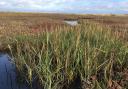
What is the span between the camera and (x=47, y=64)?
1027cm

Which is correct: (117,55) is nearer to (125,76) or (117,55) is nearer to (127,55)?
(127,55)

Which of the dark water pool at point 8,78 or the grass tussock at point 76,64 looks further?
the dark water pool at point 8,78

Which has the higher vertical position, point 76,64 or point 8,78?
point 76,64

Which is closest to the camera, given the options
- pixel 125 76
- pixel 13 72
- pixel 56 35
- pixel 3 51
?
pixel 125 76

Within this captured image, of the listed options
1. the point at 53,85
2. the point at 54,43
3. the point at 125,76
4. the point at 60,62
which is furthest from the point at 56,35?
the point at 125,76

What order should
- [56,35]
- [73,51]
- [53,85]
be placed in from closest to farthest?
[53,85]
[73,51]
[56,35]

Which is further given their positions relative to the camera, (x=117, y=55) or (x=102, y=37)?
(x=102, y=37)

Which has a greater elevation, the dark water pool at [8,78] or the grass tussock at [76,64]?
the grass tussock at [76,64]

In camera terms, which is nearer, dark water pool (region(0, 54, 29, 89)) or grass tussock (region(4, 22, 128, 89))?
grass tussock (region(4, 22, 128, 89))

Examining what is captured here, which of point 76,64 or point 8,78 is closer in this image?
point 76,64

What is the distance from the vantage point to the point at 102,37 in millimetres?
12133

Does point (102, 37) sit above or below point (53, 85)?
above

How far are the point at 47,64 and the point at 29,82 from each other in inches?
52.9

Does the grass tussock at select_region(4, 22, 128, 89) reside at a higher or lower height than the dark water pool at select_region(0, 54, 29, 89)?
→ higher
